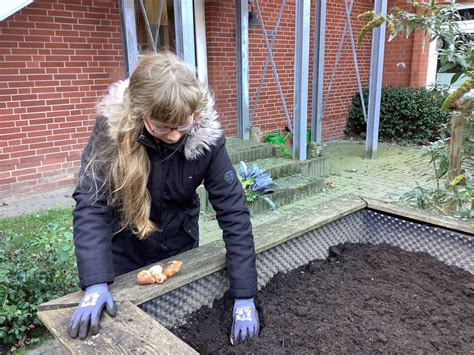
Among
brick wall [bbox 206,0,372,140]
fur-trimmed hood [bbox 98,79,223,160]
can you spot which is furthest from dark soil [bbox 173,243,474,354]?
brick wall [bbox 206,0,372,140]

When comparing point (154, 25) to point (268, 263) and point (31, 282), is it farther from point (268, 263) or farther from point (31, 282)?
point (268, 263)

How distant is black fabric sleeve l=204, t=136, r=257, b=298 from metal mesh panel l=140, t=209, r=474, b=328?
Result: 0.14 meters

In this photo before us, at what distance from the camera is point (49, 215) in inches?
164

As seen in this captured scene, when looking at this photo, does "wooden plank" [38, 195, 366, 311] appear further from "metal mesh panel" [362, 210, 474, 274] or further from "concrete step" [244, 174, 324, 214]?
"concrete step" [244, 174, 324, 214]

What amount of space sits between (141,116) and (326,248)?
49.2 inches

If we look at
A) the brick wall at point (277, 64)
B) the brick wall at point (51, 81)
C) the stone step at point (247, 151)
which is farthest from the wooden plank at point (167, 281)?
the brick wall at point (277, 64)

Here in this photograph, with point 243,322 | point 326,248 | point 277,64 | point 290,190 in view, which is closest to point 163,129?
point 243,322

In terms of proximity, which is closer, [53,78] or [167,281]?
[167,281]

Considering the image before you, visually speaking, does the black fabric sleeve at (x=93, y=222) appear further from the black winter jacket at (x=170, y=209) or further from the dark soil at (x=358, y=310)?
the dark soil at (x=358, y=310)

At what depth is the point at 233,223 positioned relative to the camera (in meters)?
1.64

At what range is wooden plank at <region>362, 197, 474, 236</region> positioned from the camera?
2004 millimetres

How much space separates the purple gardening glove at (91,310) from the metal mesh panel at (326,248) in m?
0.16

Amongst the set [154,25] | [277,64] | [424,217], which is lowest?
[424,217]

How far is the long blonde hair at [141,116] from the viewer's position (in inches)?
51.8
